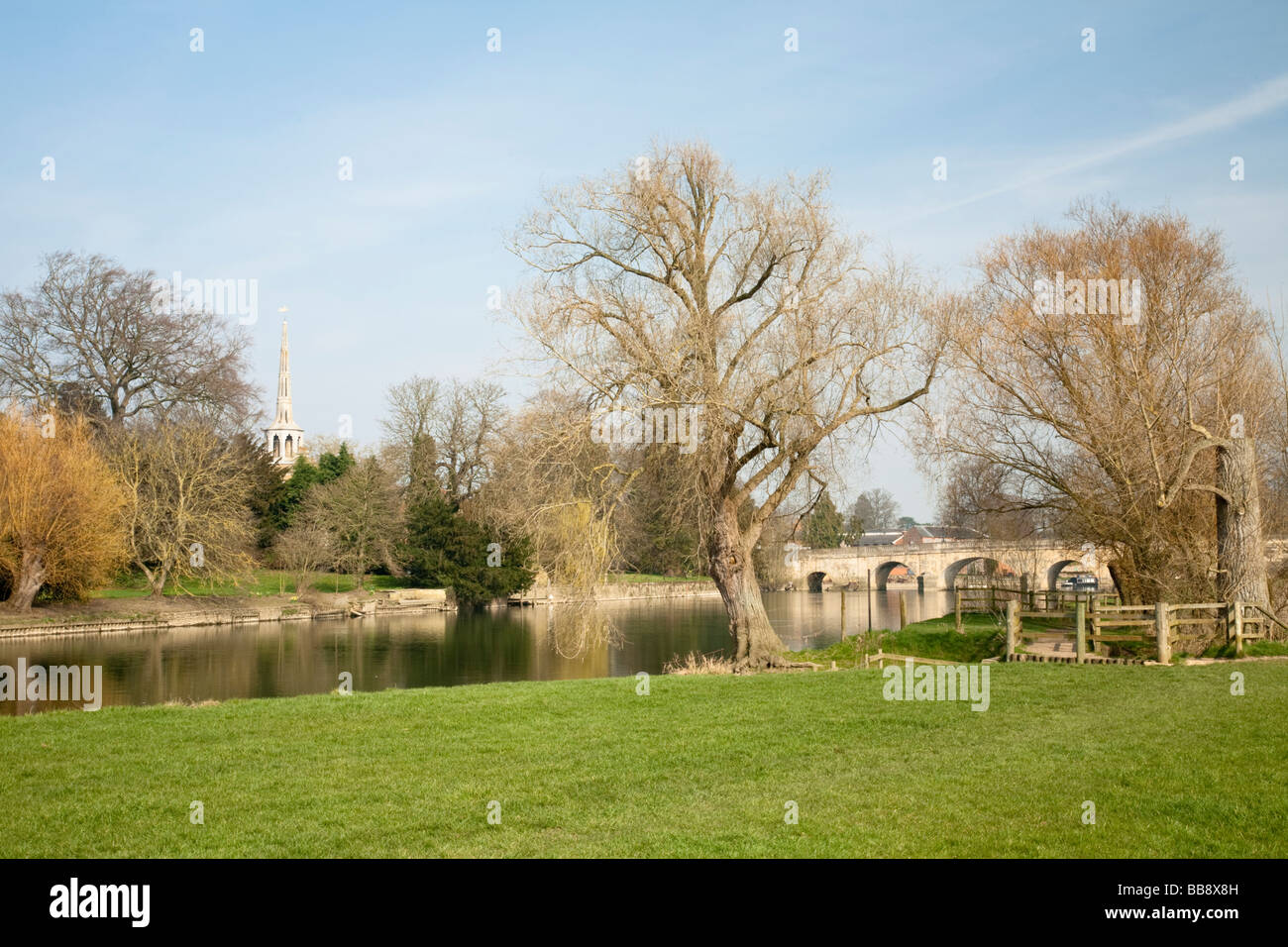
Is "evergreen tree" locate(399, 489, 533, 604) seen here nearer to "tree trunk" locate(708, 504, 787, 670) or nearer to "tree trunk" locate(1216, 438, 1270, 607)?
"tree trunk" locate(708, 504, 787, 670)

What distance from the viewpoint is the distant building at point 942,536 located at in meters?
29.1

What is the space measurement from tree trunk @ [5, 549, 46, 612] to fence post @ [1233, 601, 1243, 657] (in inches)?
1354

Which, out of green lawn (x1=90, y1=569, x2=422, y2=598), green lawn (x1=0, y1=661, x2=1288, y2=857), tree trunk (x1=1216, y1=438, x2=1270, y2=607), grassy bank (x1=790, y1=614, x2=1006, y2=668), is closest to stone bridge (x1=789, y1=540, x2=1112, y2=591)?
green lawn (x1=90, y1=569, x2=422, y2=598)

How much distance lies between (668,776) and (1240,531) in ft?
47.1

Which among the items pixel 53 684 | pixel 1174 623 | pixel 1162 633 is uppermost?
pixel 1174 623

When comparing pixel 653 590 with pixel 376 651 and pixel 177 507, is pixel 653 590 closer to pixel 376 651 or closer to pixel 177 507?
pixel 177 507

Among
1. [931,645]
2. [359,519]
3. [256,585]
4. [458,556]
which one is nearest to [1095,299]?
[931,645]

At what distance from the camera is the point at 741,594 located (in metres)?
19.4

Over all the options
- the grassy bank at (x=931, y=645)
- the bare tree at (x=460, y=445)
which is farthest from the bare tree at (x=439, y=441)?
the grassy bank at (x=931, y=645)

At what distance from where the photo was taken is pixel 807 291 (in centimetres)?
1869

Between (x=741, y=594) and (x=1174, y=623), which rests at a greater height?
(x=741, y=594)
